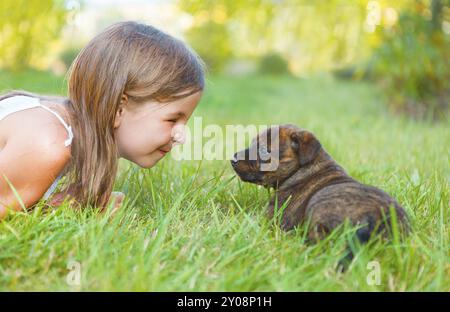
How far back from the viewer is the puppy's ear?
2689 mm

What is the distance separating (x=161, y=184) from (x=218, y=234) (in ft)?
3.18

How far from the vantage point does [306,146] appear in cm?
271

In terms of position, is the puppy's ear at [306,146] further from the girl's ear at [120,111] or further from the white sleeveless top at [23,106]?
the white sleeveless top at [23,106]

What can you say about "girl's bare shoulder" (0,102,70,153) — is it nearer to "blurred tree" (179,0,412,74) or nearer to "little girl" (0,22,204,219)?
"little girl" (0,22,204,219)

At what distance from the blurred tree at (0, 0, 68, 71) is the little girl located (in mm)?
5779

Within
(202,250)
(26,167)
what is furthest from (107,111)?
(202,250)

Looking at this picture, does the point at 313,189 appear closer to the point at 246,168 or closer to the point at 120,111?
the point at 246,168

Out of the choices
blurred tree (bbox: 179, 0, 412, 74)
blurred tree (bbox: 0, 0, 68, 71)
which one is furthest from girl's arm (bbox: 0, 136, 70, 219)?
blurred tree (bbox: 179, 0, 412, 74)

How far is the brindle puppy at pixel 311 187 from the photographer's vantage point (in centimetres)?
217

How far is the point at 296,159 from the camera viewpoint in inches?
108

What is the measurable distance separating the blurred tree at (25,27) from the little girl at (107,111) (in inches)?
228

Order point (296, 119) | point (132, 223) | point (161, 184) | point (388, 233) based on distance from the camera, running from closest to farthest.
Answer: point (388, 233), point (132, 223), point (161, 184), point (296, 119)
